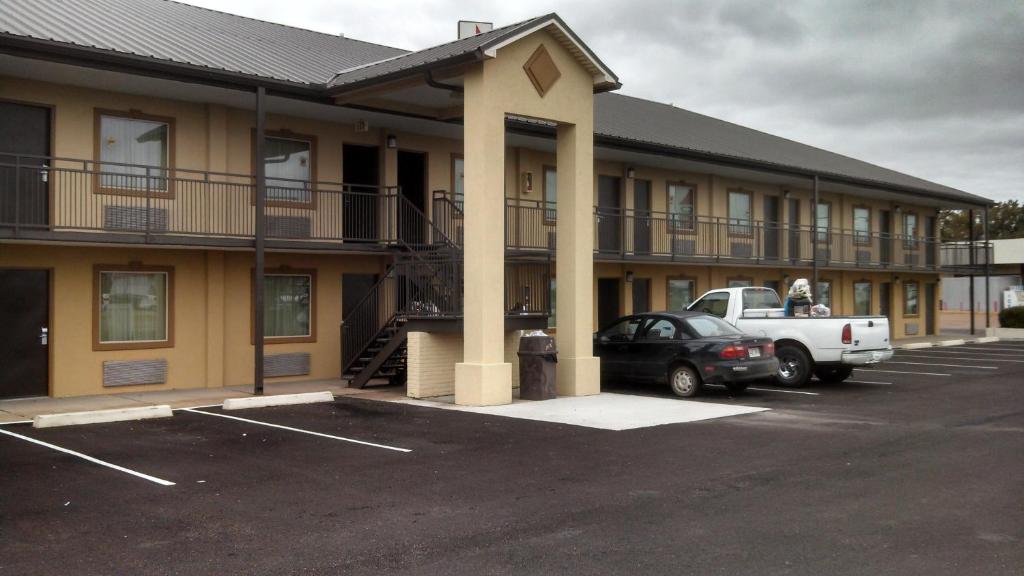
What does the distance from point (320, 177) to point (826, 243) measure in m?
18.6

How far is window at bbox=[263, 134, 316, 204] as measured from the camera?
59.2 ft

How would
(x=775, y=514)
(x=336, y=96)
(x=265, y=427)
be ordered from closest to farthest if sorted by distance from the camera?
(x=775, y=514), (x=265, y=427), (x=336, y=96)

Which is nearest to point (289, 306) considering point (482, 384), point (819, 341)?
point (482, 384)

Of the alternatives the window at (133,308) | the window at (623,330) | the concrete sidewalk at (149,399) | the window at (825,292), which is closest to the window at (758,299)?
the window at (623,330)

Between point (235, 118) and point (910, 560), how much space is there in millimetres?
14783

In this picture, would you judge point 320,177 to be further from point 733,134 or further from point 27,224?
point 733,134

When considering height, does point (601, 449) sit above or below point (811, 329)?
below

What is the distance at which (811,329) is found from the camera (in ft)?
57.7

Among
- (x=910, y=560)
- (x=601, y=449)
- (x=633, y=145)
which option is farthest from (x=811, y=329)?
(x=910, y=560)

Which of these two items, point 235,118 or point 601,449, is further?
point 235,118

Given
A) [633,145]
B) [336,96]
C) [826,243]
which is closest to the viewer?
[336,96]

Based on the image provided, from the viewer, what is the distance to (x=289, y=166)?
1847 cm

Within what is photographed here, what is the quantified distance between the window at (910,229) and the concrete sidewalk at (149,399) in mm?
25625

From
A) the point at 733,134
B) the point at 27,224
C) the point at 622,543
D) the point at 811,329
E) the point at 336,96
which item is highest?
the point at 733,134
